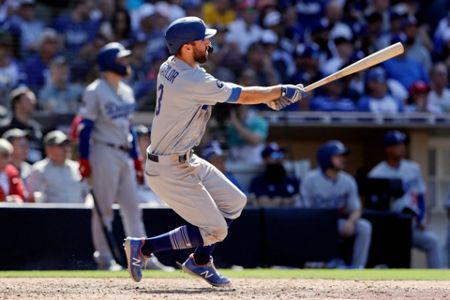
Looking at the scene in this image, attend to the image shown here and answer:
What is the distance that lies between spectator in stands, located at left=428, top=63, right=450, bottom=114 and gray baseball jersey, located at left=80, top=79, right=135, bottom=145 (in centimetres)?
622

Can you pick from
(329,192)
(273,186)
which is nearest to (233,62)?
(273,186)

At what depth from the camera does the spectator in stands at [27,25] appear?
1388 cm

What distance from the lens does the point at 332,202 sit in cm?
1229

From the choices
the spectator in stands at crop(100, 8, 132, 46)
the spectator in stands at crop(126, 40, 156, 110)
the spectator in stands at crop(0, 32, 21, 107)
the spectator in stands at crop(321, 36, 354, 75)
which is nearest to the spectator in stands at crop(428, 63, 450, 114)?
the spectator in stands at crop(321, 36, 354, 75)

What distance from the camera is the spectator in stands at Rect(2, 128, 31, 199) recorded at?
36.5 feet

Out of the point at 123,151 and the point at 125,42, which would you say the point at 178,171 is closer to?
the point at 123,151

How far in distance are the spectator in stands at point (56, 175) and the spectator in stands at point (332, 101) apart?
162 inches

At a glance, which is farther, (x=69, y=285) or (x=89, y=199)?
(x=89, y=199)

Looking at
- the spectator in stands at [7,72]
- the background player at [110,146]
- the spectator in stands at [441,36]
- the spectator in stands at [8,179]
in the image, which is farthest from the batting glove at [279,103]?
the spectator in stands at [441,36]

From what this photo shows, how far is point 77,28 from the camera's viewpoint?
14234 mm

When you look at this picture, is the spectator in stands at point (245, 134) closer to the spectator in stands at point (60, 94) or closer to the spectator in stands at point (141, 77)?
the spectator in stands at point (141, 77)

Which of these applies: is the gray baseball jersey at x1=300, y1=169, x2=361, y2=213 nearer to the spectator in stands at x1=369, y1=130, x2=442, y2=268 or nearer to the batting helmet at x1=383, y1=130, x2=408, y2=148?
the spectator in stands at x1=369, y1=130, x2=442, y2=268

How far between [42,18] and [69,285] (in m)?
7.57

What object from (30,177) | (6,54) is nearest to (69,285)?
(30,177)
